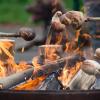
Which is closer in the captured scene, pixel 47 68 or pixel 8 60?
pixel 47 68

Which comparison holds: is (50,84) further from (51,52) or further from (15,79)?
(51,52)

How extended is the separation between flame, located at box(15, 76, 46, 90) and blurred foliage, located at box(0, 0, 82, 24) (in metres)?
14.8

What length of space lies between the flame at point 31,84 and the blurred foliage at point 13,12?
48.5ft

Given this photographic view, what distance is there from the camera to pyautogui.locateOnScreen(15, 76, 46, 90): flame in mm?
3679

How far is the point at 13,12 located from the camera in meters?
19.0

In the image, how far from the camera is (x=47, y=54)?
4121 millimetres

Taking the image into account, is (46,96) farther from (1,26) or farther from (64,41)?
(1,26)

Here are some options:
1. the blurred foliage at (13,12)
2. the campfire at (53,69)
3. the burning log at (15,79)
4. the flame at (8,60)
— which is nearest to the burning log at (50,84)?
the campfire at (53,69)

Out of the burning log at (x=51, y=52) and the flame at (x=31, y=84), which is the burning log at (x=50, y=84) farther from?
the burning log at (x=51, y=52)

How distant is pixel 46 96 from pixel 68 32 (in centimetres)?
105

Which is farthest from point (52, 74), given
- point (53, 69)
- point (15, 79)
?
point (15, 79)

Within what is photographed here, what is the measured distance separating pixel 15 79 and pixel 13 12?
15.5 meters

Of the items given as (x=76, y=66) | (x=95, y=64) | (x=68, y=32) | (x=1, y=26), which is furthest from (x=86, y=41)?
(x=1, y=26)

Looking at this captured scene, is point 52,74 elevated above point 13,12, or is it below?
below
